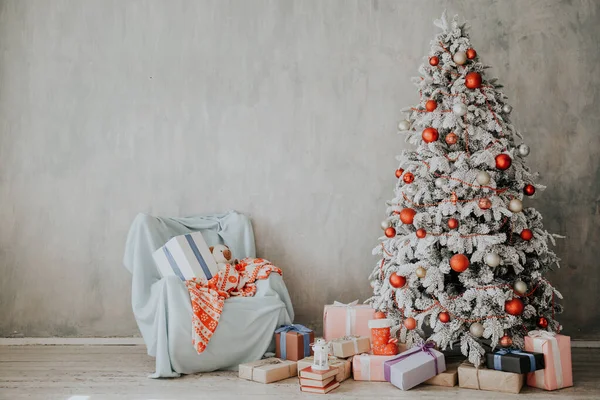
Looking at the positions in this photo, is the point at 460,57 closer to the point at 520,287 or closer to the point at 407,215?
the point at 407,215

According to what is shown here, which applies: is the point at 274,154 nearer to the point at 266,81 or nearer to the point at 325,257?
the point at 266,81

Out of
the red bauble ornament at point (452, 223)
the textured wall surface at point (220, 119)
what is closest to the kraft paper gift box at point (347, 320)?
the textured wall surface at point (220, 119)

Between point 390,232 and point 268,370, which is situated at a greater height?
point 390,232

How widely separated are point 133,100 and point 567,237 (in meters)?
3.32

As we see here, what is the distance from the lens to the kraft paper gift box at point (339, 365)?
2.93 m

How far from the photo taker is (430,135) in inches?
122

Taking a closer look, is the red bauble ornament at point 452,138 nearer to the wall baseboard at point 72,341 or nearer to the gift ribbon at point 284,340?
the gift ribbon at point 284,340

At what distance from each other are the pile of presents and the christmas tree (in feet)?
0.32

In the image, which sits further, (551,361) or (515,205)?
(515,205)

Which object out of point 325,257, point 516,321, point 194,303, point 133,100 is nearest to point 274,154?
point 325,257

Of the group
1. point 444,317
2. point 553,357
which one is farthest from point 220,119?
point 553,357

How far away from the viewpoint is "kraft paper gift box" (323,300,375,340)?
3326 millimetres

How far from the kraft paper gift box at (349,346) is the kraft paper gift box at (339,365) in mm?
38

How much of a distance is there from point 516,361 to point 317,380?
1.00 m
